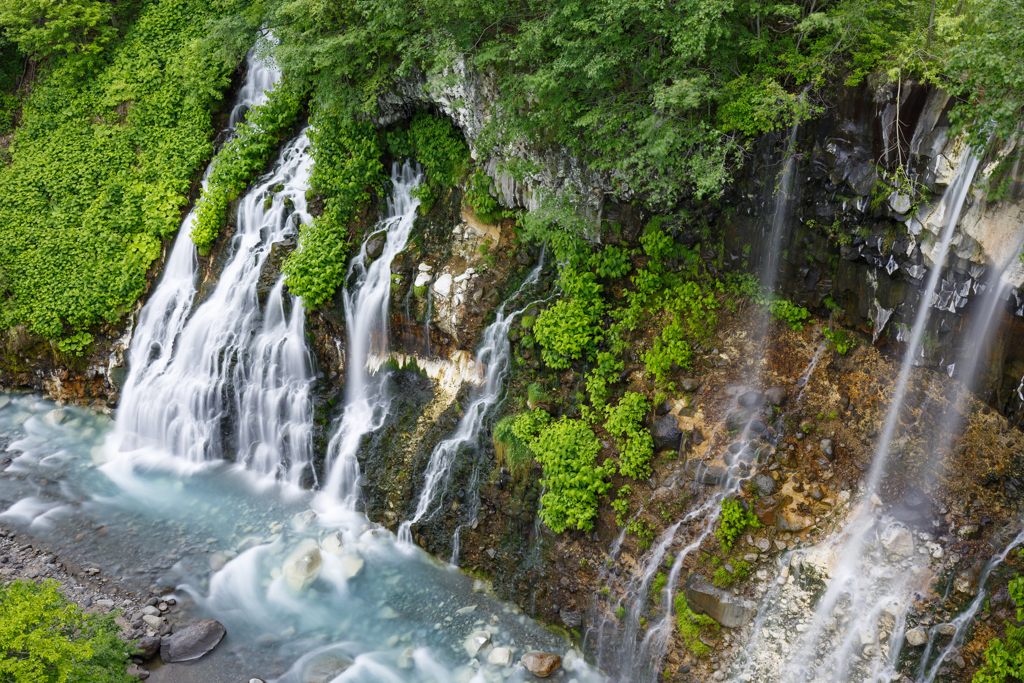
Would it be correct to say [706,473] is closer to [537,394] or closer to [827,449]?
[827,449]

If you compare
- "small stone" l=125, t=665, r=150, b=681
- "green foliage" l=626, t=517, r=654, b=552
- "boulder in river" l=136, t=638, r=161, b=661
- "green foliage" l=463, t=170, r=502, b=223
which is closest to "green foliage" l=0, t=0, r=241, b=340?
"green foliage" l=463, t=170, r=502, b=223

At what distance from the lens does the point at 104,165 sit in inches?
557

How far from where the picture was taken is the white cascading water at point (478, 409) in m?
9.53

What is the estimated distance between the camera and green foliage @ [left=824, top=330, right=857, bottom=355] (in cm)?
802

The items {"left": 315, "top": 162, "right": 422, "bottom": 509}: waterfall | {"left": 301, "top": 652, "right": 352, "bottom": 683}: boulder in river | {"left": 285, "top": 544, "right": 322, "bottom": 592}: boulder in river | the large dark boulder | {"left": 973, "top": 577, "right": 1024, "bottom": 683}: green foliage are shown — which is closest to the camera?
{"left": 973, "top": 577, "right": 1024, "bottom": 683}: green foliage

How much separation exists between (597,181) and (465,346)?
3211 mm

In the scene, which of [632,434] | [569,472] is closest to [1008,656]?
[632,434]

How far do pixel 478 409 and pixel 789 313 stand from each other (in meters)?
4.54

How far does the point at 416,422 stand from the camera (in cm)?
1023

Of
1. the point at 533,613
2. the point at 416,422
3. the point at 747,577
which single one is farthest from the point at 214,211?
the point at 747,577

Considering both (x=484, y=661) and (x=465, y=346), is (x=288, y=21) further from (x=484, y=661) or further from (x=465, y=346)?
(x=484, y=661)

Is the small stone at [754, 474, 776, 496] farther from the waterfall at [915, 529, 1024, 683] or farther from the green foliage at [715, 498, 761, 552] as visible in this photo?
the waterfall at [915, 529, 1024, 683]

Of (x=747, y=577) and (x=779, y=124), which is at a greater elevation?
(x=779, y=124)

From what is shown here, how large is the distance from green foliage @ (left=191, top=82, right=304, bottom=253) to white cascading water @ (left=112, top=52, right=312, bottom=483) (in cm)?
37
